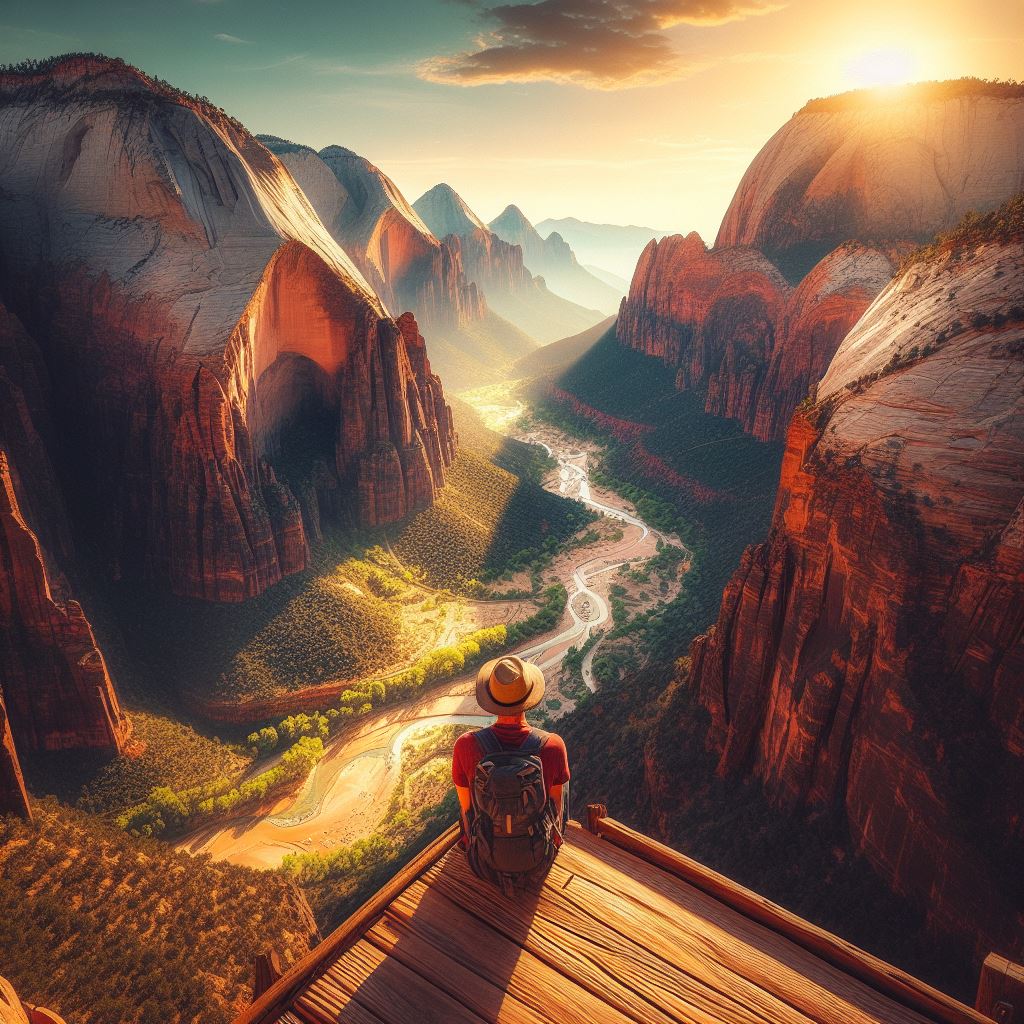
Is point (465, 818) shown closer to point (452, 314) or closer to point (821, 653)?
point (821, 653)

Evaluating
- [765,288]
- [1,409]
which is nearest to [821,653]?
[1,409]

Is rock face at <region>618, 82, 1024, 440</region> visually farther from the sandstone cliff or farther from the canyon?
the sandstone cliff

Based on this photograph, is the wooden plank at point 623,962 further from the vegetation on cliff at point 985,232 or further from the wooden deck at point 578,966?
the vegetation on cliff at point 985,232

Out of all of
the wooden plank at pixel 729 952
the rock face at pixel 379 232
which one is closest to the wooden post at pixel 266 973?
the wooden plank at pixel 729 952

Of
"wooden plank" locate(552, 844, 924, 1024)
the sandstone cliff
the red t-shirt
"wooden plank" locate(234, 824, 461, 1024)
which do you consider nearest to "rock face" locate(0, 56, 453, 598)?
the sandstone cliff

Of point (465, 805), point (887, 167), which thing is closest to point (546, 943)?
point (465, 805)

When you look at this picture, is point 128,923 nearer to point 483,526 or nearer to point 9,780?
point 9,780
